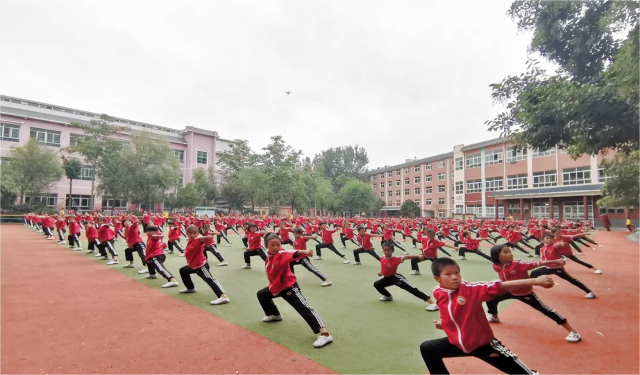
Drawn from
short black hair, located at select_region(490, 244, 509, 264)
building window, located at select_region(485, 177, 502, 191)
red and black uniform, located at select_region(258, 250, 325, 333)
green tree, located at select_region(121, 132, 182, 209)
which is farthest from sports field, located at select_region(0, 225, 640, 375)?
building window, located at select_region(485, 177, 502, 191)

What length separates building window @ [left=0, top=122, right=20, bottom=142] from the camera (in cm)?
3305

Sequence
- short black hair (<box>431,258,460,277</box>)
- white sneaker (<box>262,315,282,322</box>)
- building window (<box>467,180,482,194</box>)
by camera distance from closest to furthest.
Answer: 1. short black hair (<box>431,258,460,277</box>)
2. white sneaker (<box>262,315,282,322</box>)
3. building window (<box>467,180,482,194</box>)

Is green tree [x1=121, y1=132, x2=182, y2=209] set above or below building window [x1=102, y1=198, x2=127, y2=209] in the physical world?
above

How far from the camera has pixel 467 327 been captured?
2848 millimetres

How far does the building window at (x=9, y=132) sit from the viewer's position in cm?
3305

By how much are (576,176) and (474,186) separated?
37.3 ft

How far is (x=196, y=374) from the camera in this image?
355cm

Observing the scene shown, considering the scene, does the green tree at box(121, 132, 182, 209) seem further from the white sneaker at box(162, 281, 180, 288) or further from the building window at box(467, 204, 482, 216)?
the building window at box(467, 204, 482, 216)

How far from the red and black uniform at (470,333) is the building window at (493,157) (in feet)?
139

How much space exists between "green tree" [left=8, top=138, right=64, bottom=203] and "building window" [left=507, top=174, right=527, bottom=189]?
4653 cm

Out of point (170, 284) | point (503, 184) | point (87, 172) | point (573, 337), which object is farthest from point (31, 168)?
point (503, 184)

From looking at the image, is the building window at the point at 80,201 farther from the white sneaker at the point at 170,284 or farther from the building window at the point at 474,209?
the building window at the point at 474,209

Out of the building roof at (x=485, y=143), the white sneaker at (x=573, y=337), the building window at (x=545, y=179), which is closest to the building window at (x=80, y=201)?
the white sneaker at (x=573, y=337)

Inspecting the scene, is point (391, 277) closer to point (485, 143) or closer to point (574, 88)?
point (574, 88)
